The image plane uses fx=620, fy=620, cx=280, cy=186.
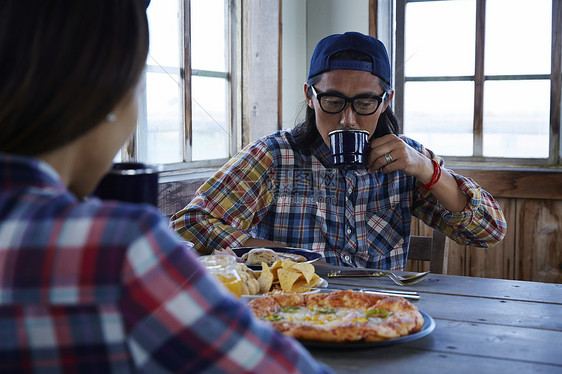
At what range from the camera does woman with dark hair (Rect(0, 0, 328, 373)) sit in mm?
537

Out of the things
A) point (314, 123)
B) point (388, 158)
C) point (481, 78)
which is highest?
point (481, 78)

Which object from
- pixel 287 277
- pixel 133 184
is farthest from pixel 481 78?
pixel 133 184

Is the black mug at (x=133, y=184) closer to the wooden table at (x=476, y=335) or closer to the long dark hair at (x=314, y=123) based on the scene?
the wooden table at (x=476, y=335)

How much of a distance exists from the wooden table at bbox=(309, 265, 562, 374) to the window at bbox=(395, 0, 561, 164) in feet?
6.04

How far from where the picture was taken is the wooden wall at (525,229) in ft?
9.82

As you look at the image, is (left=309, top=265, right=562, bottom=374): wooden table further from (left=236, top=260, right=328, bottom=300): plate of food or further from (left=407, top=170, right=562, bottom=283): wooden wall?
(left=407, top=170, right=562, bottom=283): wooden wall

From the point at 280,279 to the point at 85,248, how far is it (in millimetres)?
887

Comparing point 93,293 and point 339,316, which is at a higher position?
point 93,293

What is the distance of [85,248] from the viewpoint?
54 cm

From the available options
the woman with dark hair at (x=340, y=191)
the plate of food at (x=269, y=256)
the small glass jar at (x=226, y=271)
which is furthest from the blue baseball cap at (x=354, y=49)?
the small glass jar at (x=226, y=271)

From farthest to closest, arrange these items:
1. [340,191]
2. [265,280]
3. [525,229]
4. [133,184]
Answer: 1. [525,229]
2. [340,191]
3. [265,280]
4. [133,184]

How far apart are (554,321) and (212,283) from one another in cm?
89

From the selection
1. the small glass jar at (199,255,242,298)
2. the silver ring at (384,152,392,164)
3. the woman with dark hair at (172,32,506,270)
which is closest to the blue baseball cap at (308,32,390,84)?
the woman with dark hair at (172,32,506,270)

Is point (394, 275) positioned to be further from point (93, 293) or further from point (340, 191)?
A: point (93, 293)
